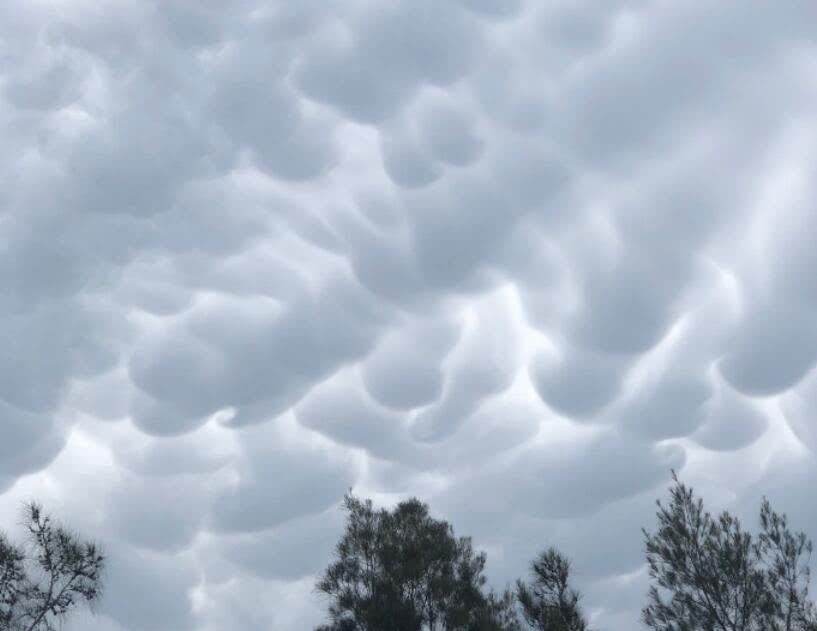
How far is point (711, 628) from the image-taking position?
25.6 meters

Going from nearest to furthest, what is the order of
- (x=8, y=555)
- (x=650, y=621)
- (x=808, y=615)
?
(x=808, y=615) < (x=650, y=621) < (x=8, y=555)

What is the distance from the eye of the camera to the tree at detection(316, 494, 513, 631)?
3491cm

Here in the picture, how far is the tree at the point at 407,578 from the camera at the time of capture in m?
34.9

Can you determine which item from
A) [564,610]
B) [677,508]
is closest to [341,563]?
[564,610]

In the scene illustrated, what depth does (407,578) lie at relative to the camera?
36219mm

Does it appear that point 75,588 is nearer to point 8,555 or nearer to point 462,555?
point 8,555

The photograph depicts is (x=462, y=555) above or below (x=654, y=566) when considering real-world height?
above

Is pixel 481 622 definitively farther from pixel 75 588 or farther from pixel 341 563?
pixel 75 588

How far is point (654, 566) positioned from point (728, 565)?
2.14 meters

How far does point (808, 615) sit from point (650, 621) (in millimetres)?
4419

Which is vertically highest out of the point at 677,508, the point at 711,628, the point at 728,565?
the point at 677,508

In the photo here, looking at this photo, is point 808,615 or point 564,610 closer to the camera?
point 808,615

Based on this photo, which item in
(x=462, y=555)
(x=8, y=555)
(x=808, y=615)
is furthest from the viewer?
(x=462, y=555)

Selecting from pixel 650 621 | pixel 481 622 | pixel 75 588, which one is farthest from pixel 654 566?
pixel 75 588
